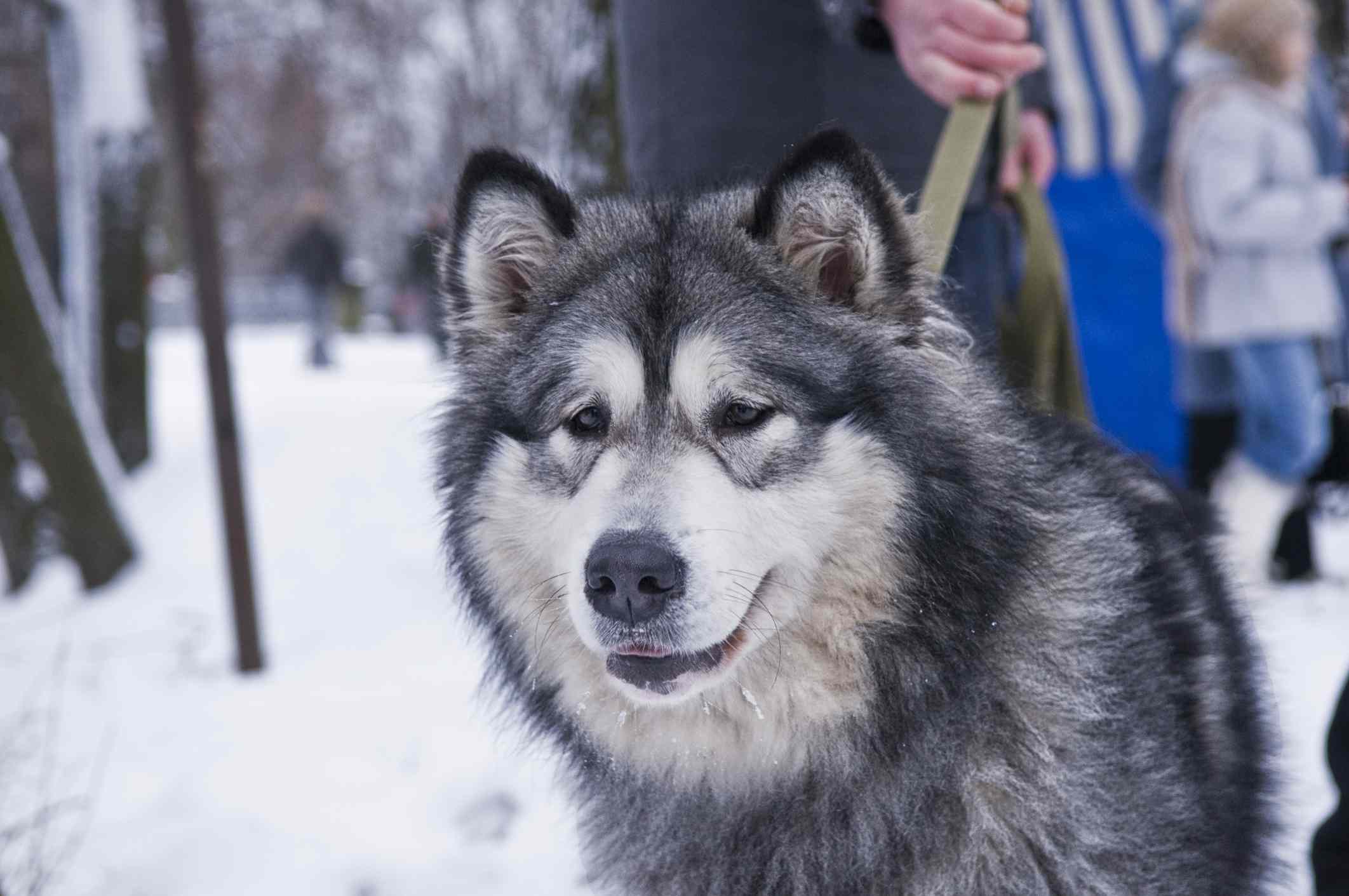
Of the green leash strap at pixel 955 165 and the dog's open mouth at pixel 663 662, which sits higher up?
the green leash strap at pixel 955 165

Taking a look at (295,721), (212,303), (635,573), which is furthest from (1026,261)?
(212,303)

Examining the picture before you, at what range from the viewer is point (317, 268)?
16266 mm

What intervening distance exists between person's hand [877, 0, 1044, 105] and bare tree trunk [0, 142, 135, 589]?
4665 mm

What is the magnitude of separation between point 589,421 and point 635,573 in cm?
41

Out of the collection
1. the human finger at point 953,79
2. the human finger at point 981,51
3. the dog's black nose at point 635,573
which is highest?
the human finger at point 981,51

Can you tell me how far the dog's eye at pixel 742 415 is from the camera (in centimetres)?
193

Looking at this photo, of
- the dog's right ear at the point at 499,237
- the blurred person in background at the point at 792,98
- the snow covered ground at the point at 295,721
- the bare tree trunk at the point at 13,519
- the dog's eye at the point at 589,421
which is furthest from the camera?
the bare tree trunk at the point at 13,519

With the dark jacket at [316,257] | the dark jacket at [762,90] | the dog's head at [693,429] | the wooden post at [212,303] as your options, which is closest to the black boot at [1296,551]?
the dark jacket at [762,90]

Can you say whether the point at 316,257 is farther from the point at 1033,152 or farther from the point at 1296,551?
the point at 1033,152

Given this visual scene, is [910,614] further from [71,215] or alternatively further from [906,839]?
[71,215]

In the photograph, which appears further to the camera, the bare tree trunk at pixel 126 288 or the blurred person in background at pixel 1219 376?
the bare tree trunk at pixel 126 288

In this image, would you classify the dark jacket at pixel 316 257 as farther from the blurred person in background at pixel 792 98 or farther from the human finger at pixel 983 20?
the human finger at pixel 983 20

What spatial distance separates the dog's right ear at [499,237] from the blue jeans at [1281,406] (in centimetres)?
438

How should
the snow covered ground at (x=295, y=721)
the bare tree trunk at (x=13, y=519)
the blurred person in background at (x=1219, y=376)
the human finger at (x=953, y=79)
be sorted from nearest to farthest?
1. the human finger at (x=953, y=79)
2. the snow covered ground at (x=295, y=721)
3. the blurred person in background at (x=1219, y=376)
4. the bare tree trunk at (x=13, y=519)
